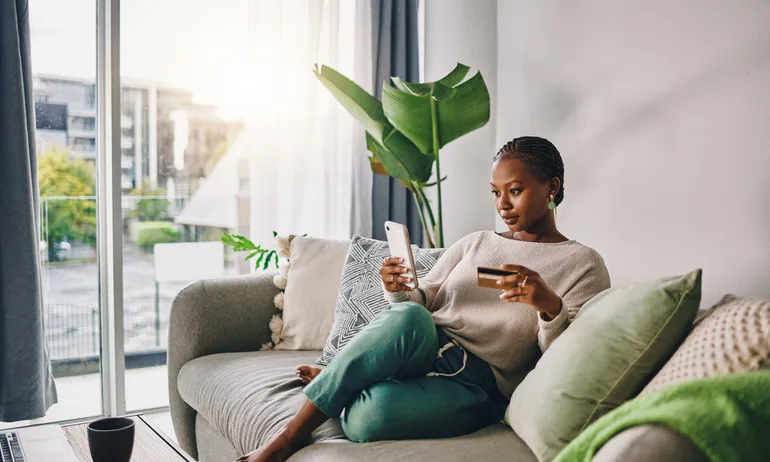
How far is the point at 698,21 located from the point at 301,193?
5.95ft

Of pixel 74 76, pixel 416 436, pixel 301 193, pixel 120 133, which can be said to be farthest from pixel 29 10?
pixel 416 436

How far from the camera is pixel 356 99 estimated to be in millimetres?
2566

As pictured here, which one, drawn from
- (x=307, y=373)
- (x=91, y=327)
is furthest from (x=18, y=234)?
(x=307, y=373)

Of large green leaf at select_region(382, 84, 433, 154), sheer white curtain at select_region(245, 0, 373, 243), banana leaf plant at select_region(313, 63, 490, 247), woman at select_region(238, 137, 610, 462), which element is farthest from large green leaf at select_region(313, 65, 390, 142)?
woman at select_region(238, 137, 610, 462)

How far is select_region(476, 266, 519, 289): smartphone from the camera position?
4.86 ft

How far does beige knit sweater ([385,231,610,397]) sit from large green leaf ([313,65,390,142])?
2.95ft

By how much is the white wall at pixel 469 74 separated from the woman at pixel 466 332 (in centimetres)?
95

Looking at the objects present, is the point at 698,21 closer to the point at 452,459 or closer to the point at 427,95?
the point at 427,95

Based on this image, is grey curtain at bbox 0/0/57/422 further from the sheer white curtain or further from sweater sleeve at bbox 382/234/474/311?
sweater sleeve at bbox 382/234/474/311

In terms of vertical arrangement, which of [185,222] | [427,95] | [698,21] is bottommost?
[185,222]

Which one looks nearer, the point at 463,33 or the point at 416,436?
the point at 416,436

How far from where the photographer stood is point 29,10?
2.78 m

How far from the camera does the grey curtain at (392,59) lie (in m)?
3.25

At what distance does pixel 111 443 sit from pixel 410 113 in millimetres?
1486
